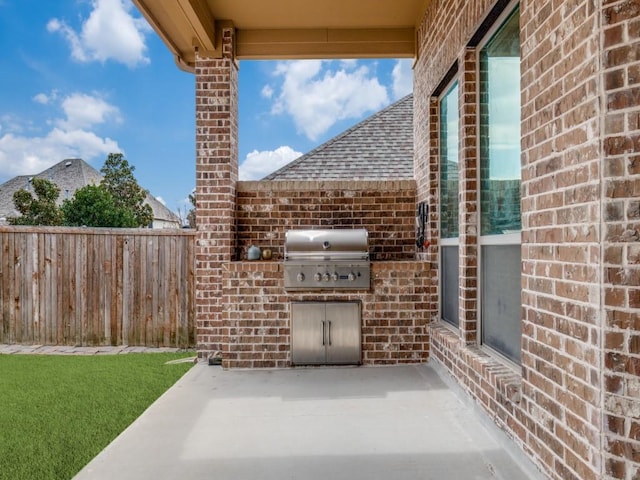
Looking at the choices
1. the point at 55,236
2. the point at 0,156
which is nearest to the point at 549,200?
the point at 55,236

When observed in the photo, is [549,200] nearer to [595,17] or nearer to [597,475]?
[595,17]

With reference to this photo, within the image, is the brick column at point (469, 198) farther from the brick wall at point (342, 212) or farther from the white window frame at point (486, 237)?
the brick wall at point (342, 212)

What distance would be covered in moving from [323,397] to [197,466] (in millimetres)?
1325

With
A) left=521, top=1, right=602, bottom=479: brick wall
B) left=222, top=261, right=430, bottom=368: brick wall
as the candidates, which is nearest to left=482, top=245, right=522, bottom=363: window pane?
left=521, top=1, right=602, bottom=479: brick wall

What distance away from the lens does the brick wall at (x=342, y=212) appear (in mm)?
5027

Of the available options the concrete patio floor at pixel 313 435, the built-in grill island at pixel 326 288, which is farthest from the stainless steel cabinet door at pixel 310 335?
the concrete patio floor at pixel 313 435

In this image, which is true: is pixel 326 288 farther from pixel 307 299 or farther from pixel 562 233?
pixel 562 233

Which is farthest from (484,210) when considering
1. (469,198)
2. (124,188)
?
(124,188)

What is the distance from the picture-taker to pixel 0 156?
115 feet

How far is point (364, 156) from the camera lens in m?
6.89

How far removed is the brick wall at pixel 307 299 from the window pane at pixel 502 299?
1.26m

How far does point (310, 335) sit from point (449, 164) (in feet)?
7.03

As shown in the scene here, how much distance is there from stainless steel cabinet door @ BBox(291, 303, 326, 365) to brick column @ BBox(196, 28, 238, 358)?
928 millimetres

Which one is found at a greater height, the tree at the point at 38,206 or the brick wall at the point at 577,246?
the tree at the point at 38,206
